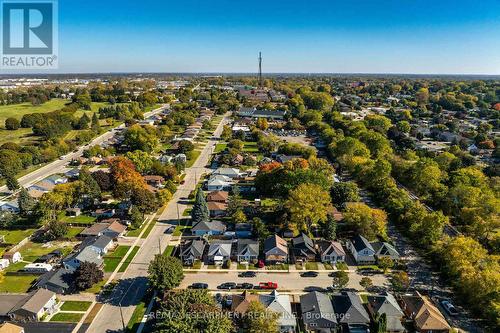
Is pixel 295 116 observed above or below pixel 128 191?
above

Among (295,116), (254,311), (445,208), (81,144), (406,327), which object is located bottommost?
(406,327)

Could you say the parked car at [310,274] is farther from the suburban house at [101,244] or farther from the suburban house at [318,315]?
the suburban house at [101,244]

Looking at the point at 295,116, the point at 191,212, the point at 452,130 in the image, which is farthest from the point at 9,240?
the point at 452,130

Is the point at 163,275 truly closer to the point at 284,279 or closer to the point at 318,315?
the point at 284,279

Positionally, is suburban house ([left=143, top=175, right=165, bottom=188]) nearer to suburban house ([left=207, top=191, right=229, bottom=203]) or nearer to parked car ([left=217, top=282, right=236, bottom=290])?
suburban house ([left=207, top=191, right=229, bottom=203])

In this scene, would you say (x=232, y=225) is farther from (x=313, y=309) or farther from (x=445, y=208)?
(x=445, y=208)

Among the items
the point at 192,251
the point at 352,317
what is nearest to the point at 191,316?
the point at 352,317

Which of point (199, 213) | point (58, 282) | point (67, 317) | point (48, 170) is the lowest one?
point (67, 317)
